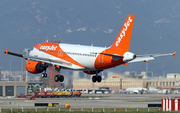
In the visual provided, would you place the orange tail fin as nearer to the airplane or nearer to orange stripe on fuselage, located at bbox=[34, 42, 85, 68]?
the airplane

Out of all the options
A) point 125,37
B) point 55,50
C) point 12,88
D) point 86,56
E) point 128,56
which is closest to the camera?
point 128,56

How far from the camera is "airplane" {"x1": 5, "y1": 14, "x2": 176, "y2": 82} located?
78562 mm

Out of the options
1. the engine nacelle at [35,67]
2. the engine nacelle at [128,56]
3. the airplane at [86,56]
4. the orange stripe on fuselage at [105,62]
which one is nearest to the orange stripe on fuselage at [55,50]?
the airplane at [86,56]

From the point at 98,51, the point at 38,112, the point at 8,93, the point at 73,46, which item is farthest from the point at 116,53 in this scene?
the point at 8,93

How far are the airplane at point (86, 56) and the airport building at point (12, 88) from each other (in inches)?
4318

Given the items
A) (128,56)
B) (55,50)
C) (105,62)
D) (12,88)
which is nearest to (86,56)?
(105,62)

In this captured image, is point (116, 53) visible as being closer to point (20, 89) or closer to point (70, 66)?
point (70, 66)

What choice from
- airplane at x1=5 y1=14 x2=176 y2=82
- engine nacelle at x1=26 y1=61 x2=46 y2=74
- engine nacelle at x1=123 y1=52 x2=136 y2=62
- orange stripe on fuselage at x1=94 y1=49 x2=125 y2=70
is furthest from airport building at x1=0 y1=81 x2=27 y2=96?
engine nacelle at x1=123 y1=52 x2=136 y2=62

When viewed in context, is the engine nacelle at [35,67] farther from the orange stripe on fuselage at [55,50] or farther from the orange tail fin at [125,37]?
the orange tail fin at [125,37]

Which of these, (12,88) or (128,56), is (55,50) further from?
(12,88)

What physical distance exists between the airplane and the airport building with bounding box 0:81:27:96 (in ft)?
360

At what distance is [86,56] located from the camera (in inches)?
3255

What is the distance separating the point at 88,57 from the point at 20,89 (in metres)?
122

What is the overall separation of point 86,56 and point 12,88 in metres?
121
